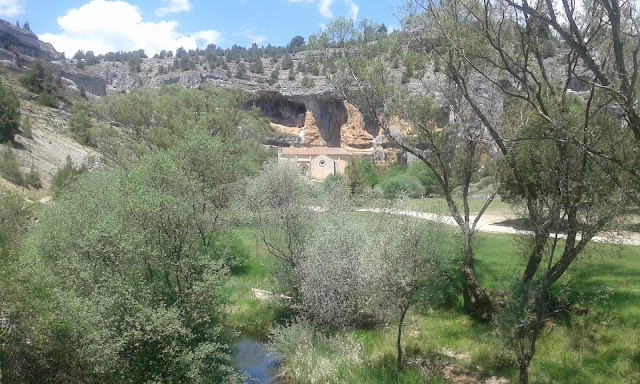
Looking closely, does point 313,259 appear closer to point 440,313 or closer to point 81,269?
point 440,313

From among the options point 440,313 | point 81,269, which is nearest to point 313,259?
point 440,313

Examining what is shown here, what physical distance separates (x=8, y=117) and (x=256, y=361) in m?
35.4

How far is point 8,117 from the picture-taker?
A: 42250 millimetres

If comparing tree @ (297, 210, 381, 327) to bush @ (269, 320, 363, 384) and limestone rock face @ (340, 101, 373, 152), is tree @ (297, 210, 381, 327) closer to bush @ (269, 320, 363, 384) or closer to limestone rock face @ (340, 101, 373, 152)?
bush @ (269, 320, 363, 384)

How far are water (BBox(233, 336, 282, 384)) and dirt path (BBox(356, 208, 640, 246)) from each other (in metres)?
6.61

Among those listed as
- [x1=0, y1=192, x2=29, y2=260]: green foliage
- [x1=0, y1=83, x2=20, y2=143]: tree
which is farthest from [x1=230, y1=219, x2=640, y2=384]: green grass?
[x1=0, y1=83, x2=20, y2=143]: tree

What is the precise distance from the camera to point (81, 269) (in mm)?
13109

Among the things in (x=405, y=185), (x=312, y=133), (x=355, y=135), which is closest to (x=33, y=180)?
(x=405, y=185)

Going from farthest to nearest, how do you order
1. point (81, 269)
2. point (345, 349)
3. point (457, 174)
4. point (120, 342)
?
point (457, 174), point (345, 349), point (81, 269), point (120, 342)

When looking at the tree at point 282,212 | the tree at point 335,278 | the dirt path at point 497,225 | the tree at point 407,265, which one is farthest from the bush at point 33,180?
the tree at point 407,265

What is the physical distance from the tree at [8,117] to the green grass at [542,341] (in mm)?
35490

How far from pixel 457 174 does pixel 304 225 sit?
6380 millimetres

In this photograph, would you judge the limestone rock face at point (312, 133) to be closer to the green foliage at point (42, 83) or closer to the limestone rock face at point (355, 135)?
the limestone rock face at point (355, 135)

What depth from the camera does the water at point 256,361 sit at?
16.9 meters
